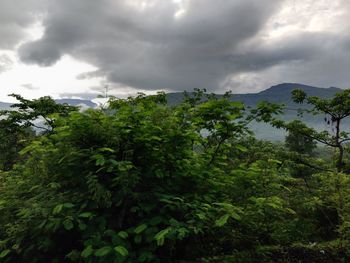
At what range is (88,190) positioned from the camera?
425cm

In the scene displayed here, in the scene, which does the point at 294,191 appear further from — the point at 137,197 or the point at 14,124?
the point at 14,124

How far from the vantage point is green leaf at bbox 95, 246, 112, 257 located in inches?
135

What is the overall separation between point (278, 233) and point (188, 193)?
6.88 ft

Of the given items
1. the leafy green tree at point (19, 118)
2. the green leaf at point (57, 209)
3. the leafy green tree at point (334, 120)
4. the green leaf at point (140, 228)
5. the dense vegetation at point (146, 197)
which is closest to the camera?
the green leaf at point (57, 209)

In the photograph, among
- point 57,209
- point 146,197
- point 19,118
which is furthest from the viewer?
point 19,118

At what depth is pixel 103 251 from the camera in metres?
3.48

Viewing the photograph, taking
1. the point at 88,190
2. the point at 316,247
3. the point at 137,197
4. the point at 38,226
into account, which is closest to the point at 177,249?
the point at 137,197

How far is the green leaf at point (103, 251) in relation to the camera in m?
3.44

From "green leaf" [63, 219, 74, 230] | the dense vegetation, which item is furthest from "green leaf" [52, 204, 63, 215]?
"green leaf" [63, 219, 74, 230]

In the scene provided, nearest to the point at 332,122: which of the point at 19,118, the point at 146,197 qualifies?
the point at 146,197

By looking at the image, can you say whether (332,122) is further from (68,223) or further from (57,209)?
(57,209)

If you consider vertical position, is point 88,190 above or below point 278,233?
above

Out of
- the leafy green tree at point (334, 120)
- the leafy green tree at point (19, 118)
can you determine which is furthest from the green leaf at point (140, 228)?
the leafy green tree at point (19, 118)

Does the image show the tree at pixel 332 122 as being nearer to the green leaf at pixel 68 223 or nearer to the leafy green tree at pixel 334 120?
the leafy green tree at pixel 334 120
